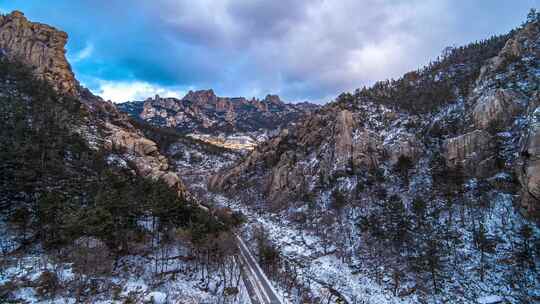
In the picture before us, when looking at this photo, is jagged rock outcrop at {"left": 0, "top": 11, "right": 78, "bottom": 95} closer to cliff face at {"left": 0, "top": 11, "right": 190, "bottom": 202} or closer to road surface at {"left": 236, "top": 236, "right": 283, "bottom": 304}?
cliff face at {"left": 0, "top": 11, "right": 190, "bottom": 202}

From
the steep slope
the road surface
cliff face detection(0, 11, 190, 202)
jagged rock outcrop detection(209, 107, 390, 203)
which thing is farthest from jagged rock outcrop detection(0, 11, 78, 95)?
the road surface

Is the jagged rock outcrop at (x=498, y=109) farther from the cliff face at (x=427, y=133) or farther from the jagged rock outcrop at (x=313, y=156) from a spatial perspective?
the jagged rock outcrop at (x=313, y=156)

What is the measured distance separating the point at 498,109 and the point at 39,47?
131 metres

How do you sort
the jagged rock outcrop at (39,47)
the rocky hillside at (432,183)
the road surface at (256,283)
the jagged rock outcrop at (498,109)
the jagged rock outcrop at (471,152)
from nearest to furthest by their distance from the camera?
1. the road surface at (256,283)
2. the rocky hillside at (432,183)
3. the jagged rock outcrop at (471,152)
4. the jagged rock outcrop at (498,109)
5. the jagged rock outcrop at (39,47)

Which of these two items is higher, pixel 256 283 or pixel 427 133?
pixel 427 133

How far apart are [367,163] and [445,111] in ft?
67.4

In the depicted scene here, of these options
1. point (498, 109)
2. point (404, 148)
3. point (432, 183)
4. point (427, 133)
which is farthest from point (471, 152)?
point (427, 133)

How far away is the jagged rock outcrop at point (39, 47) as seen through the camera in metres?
79.9

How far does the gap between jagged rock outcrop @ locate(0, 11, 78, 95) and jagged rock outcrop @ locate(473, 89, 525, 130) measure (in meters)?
106

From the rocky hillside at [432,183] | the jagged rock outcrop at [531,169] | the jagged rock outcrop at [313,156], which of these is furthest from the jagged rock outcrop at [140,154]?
the jagged rock outcrop at [531,169]

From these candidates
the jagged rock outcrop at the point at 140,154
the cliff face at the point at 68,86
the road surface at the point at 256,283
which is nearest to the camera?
the road surface at the point at 256,283

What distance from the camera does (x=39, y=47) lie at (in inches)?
3386

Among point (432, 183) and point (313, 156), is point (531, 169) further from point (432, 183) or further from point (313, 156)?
point (313, 156)

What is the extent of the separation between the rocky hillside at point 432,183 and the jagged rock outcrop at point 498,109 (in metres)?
0.17
